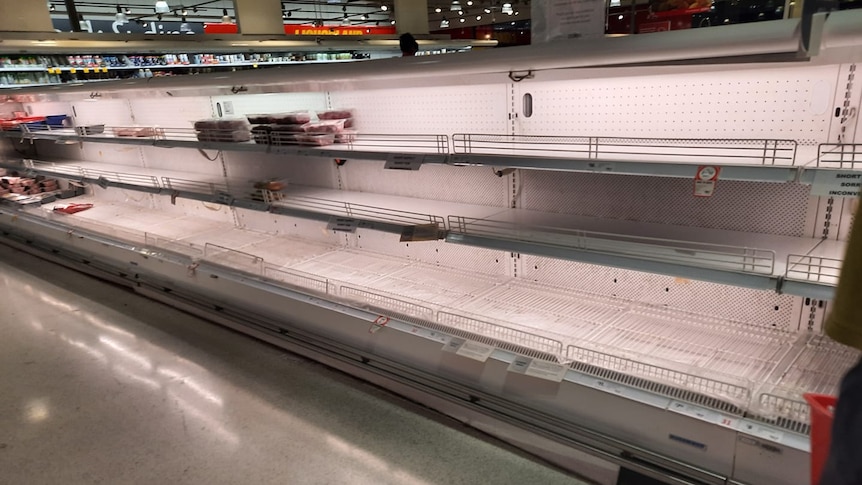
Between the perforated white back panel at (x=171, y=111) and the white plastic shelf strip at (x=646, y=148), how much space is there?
2428 mm

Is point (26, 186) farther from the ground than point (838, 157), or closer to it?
closer to it

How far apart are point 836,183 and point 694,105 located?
741 millimetres

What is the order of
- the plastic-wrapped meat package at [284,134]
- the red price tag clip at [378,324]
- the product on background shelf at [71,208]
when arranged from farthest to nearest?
the product on background shelf at [71,208], the plastic-wrapped meat package at [284,134], the red price tag clip at [378,324]

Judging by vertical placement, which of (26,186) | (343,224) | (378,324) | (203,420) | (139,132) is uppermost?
(139,132)

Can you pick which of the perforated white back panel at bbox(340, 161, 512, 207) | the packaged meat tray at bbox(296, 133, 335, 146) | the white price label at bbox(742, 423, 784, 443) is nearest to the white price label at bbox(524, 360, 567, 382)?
the white price label at bbox(742, 423, 784, 443)

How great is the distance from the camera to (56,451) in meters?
2.36

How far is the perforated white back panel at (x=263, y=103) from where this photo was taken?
350cm

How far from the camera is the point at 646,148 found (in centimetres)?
195

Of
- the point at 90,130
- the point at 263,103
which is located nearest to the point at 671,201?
the point at 263,103

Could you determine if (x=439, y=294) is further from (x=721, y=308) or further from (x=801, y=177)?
(x=801, y=177)

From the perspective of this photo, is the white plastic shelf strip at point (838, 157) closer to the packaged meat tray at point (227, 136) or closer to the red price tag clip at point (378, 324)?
the red price tag clip at point (378, 324)

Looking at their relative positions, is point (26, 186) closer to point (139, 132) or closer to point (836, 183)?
point (139, 132)

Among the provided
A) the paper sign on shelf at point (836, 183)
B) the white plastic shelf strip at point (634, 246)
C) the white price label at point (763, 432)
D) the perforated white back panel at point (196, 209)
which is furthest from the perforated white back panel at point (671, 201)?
the perforated white back panel at point (196, 209)

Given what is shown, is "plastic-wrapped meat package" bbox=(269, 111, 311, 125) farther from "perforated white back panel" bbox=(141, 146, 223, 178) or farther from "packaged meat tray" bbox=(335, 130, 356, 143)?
"perforated white back panel" bbox=(141, 146, 223, 178)
